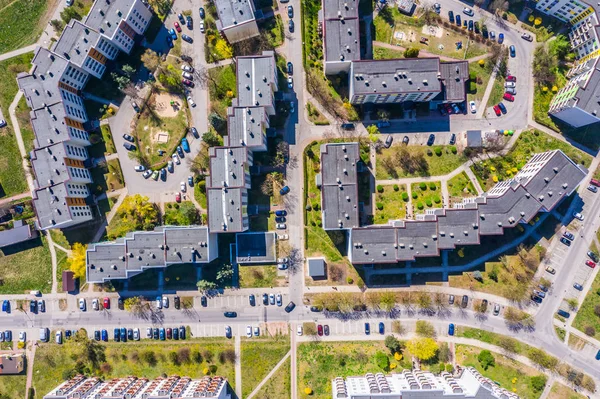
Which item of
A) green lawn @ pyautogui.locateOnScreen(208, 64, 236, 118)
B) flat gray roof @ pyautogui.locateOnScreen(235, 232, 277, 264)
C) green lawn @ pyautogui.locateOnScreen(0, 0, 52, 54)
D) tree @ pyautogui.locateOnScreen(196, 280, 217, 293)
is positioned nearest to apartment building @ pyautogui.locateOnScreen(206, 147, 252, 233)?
flat gray roof @ pyautogui.locateOnScreen(235, 232, 277, 264)

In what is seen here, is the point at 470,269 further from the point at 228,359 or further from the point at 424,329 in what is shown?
the point at 228,359

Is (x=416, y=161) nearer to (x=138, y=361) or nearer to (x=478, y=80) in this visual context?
(x=478, y=80)

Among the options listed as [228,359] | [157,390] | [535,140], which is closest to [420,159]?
[535,140]

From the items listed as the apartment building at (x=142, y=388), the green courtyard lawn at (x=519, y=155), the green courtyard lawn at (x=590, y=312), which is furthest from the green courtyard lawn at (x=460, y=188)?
the apartment building at (x=142, y=388)

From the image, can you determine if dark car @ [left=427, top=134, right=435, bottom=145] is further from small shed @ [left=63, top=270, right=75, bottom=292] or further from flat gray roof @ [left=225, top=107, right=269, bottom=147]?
small shed @ [left=63, top=270, right=75, bottom=292]

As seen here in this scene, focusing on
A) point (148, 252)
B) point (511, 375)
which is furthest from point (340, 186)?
point (511, 375)

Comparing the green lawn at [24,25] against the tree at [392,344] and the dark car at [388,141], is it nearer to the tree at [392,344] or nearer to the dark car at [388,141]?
the dark car at [388,141]
